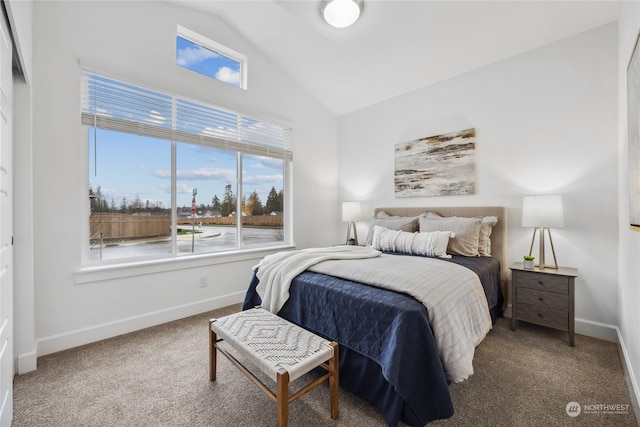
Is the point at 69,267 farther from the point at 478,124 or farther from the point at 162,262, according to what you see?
the point at 478,124

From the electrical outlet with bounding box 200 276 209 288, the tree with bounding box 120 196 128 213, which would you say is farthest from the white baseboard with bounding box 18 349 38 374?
the electrical outlet with bounding box 200 276 209 288

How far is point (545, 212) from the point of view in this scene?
7.75 ft

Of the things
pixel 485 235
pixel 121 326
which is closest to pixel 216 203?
pixel 121 326

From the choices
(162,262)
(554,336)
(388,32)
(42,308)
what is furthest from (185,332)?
(388,32)

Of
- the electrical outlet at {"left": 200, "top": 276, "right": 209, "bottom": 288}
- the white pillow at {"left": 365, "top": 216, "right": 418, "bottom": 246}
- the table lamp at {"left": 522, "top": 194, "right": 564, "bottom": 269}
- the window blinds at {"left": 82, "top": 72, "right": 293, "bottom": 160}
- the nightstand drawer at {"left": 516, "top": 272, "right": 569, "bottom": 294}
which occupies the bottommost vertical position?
the electrical outlet at {"left": 200, "top": 276, "right": 209, "bottom": 288}

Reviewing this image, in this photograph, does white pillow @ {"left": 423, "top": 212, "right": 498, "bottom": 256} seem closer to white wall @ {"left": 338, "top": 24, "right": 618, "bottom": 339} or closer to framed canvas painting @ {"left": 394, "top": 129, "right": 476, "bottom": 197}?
white wall @ {"left": 338, "top": 24, "right": 618, "bottom": 339}

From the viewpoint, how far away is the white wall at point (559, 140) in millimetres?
2371

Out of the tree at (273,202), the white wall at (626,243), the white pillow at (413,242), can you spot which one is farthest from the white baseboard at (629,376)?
the tree at (273,202)

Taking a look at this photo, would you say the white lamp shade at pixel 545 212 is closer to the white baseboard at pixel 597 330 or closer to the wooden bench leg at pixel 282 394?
the white baseboard at pixel 597 330

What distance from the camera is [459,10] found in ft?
8.11

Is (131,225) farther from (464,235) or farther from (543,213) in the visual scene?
(543,213)

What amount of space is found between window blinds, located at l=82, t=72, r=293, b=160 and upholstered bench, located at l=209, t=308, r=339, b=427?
198 centimetres

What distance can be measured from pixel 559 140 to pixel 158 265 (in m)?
3.90

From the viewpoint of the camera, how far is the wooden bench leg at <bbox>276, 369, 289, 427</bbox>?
1253mm
